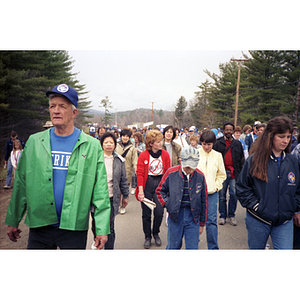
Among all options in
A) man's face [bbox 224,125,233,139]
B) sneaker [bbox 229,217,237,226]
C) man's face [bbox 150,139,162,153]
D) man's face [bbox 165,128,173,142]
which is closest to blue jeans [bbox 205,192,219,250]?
man's face [bbox 150,139,162,153]

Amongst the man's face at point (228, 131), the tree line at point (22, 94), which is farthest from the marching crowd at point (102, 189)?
the tree line at point (22, 94)

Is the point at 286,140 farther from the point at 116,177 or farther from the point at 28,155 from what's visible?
the point at 28,155

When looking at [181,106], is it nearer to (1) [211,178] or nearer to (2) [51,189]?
(1) [211,178]

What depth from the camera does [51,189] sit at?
2240mm

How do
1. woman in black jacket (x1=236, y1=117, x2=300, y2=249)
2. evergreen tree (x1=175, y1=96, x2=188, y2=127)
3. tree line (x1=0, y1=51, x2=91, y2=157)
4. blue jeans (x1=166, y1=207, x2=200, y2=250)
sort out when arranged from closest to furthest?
woman in black jacket (x1=236, y1=117, x2=300, y2=249) → blue jeans (x1=166, y1=207, x2=200, y2=250) → tree line (x1=0, y1=51, x2=91, y2=157) → evergreen tree (x1=175, y1=96, x2=188, y2=127)

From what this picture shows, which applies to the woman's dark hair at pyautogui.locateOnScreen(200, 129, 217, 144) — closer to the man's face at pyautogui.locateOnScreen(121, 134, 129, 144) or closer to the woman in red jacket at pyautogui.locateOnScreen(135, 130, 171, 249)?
the woman in red jacket at pyautogui.locateOnScreen(135, 130, 171, 249)

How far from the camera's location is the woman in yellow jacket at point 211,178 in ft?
12.7

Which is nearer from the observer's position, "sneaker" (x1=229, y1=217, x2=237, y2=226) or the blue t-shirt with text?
the blue t-shirt with text

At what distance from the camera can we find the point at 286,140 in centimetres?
270

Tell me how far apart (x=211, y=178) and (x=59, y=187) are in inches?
100

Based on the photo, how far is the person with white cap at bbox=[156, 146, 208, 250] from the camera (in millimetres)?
2971

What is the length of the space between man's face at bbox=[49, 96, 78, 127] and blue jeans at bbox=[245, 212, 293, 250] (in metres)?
2.37

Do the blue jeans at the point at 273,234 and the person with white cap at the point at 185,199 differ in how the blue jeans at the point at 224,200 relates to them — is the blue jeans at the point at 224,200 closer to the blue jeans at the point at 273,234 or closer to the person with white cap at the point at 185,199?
the person with white cap at the point at 185,199

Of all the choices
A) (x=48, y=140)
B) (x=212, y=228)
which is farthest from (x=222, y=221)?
(x=48, y=140)
